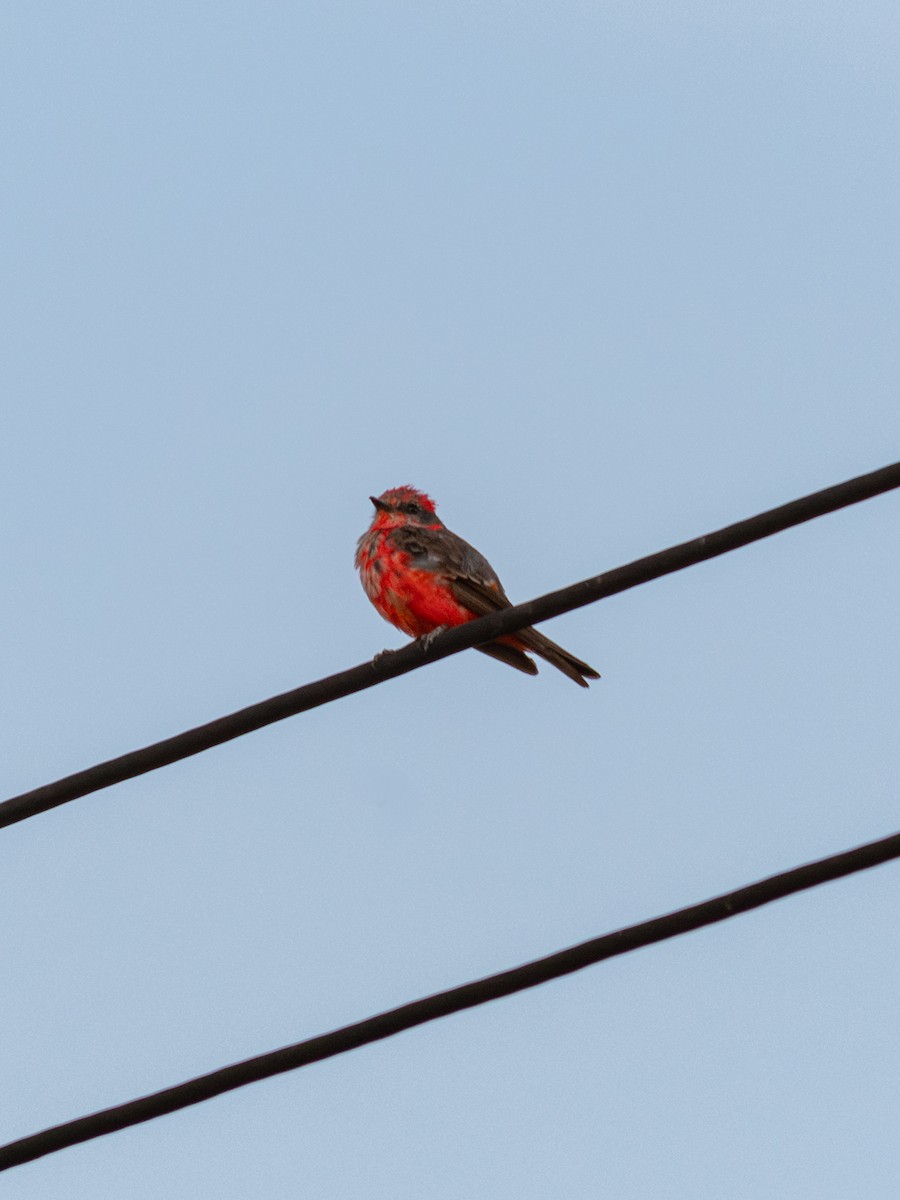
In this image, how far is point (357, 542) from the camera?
10172mm

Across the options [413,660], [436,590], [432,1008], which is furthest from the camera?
[436,590]

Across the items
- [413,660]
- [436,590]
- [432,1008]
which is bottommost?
[432,1008]

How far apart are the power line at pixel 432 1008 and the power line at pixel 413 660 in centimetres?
88

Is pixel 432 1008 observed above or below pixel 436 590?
below

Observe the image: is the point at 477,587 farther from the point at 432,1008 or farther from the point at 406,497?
the point at 432,1008

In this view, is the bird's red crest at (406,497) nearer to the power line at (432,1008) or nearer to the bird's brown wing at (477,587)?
the bird's brown wing at (477,587)

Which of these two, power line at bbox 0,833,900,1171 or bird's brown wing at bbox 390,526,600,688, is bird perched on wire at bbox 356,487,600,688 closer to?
bird's brown wing at bbox 390,526,600,688

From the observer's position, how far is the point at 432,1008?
409 centimetres

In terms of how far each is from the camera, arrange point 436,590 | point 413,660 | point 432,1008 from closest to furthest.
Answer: point 432,1008 < point 413,660 < point 436,590

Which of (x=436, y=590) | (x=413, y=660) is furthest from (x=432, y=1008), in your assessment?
(x=436, y=590)

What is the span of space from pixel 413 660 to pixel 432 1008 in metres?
1.29

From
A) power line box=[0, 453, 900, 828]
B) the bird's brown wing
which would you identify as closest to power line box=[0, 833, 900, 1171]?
power line box=[0, 453, 900, 828]

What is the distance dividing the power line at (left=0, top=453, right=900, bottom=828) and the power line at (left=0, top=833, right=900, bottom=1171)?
2.88ft

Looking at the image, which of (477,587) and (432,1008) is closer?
(432,1008)
